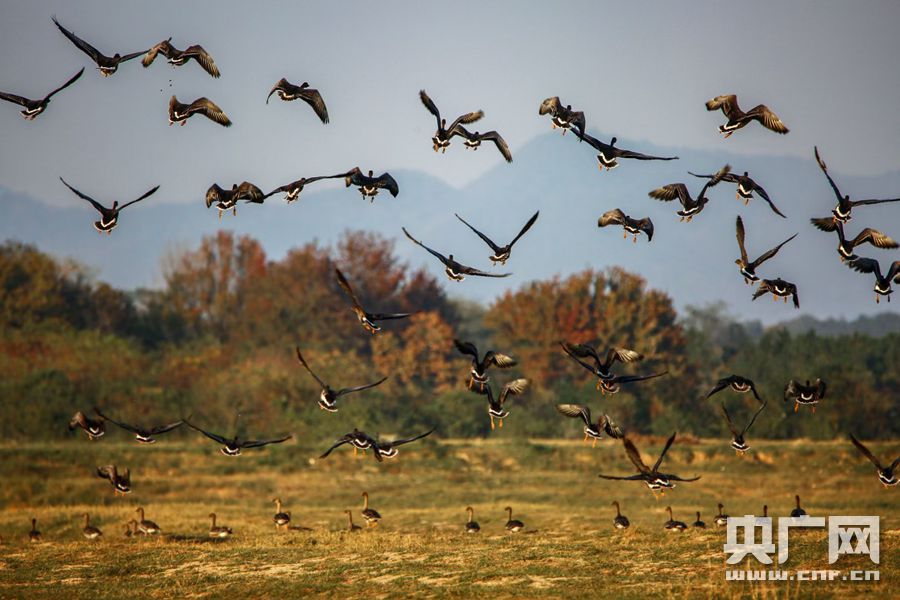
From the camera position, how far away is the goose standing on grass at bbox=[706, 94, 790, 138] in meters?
24.0

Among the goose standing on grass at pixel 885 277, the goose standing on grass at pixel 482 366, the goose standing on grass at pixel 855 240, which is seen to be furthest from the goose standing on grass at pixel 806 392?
the goose standing on grass at pixel 482 366

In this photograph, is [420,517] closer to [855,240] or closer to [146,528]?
[146,528]

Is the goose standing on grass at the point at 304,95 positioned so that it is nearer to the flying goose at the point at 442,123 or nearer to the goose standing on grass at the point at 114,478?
the flying goose at the point at 442,123

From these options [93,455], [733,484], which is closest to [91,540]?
[93,455]

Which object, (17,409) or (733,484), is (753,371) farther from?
(17,409)

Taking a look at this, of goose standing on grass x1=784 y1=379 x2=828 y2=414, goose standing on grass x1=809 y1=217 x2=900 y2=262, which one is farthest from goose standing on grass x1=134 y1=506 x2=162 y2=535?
goose standing on grass x1=809 y1=217 x2=900 y2=262

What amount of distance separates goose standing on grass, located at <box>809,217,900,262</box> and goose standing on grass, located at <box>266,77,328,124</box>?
12168 mm

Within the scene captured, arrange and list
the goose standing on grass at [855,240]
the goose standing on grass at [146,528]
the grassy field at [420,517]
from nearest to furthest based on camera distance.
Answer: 1. the grassy field at [420,517]
2. the goose standing on grass at [855,240]
3. the goose standing on grass at [146,528]

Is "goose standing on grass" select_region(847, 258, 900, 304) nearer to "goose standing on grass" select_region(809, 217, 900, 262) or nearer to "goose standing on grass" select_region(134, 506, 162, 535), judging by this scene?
"goose standing on grass" select_region(809, 217, 900, 262)

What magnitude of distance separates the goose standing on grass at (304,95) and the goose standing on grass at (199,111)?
1390 millimetres

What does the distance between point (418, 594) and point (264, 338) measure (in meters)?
70.5

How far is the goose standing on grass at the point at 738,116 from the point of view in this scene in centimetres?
2400

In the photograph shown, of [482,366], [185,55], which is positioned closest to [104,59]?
[185,55]

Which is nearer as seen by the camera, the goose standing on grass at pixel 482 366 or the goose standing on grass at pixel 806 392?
the goose standing on grass at pixel 482 366
